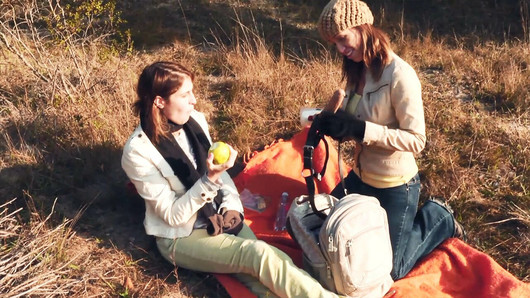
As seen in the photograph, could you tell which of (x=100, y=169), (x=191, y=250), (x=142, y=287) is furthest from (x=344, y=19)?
(x=100, y=169)

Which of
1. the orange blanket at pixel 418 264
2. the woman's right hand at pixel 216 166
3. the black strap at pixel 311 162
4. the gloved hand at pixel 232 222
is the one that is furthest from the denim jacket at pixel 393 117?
the gloved hand at pixel 232 222

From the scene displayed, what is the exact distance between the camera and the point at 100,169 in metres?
4.26

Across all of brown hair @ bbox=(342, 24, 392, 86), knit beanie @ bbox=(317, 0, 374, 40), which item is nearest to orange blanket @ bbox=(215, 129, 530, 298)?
brown hair @ bbox=(342, 24, 392, 86)

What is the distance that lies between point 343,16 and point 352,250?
4.35 ft

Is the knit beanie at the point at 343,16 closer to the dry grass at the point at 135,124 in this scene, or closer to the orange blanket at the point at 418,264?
the orange blanket at the point at 418,264

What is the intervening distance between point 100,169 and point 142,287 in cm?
133

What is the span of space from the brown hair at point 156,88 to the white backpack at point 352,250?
3.63 feet

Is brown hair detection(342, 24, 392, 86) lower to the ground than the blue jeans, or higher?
higher

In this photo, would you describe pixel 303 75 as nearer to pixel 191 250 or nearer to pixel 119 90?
pixel 119 90

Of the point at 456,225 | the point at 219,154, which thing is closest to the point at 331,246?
the point at 219,154

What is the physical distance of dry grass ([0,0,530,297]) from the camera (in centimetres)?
335

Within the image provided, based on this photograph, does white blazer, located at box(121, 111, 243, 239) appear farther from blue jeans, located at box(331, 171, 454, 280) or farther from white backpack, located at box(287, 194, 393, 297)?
blue jeans, located at box(331, 171, 454, 280)

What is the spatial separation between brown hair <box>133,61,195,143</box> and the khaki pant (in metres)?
0.67

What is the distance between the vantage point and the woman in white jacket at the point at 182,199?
3059 millimetres
